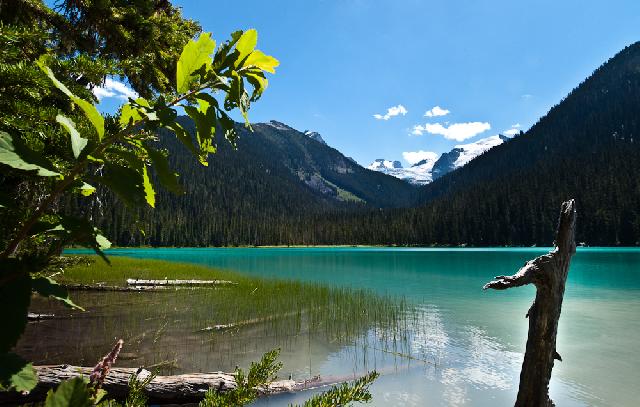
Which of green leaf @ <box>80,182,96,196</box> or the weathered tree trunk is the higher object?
green leaf @ <box>80,182,96,196</box>

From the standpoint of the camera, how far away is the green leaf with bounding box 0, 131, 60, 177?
66cm

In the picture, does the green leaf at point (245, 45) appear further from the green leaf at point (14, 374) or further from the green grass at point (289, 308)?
the green grass at point (289, 308)

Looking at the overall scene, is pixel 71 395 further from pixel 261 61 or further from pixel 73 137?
pixel 261 61

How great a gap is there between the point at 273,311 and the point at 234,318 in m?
2.43

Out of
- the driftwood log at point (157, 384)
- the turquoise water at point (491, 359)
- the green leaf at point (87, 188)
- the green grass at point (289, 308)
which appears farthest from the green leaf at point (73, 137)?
the green grass at point (289, 308)

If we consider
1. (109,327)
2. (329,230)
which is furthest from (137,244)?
(109,327)

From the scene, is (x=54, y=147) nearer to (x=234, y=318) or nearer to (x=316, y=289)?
(x=234, y=318)

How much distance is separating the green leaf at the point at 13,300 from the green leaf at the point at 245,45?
65 cm

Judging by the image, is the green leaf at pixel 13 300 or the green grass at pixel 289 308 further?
the green grass at pixel 289 308

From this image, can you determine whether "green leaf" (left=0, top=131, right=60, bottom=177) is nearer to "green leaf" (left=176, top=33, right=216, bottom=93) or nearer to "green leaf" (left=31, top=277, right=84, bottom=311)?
"green leaf" (left=31, top=277, right=84, bottom=311)

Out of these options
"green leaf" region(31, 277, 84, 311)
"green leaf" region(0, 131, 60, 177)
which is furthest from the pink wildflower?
"green leaf" region(0, 131, 60, 177)

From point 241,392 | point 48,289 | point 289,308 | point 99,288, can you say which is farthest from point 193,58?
point 99,288

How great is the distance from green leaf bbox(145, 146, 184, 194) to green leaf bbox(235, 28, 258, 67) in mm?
318

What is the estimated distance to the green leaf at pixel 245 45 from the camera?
97 cm
